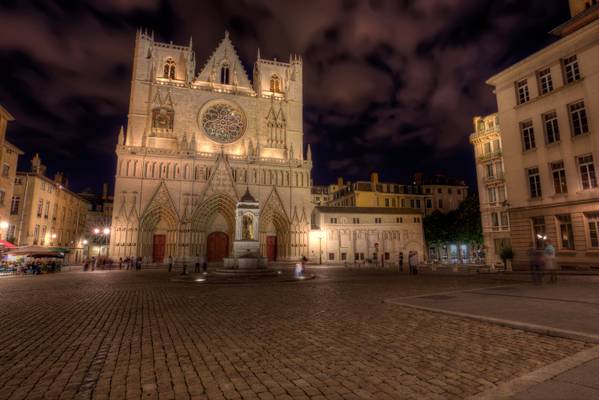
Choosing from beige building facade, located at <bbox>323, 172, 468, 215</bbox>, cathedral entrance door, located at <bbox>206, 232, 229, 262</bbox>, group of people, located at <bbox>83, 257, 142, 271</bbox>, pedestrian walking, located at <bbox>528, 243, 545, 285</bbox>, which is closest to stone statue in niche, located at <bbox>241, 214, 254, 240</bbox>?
group of people, located at <bbox>83, 257, 142, 271</bbox>

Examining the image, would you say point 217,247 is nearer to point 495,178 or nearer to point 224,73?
point 224,73

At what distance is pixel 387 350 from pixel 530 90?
2391 cm

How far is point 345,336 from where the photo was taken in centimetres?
586

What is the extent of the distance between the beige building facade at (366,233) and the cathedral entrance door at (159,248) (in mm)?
20502

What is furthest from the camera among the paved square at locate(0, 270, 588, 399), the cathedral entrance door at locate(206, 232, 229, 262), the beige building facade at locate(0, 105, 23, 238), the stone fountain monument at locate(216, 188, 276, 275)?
the cathedral entrance door at locate(206, 232, 229, 262)

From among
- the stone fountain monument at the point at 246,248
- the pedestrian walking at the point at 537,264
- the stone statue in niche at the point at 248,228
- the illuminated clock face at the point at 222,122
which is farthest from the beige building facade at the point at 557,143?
the illuminated clock face at the point at 222,122

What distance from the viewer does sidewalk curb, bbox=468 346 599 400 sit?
3.28 m

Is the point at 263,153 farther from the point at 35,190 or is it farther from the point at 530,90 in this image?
the point at 530,90

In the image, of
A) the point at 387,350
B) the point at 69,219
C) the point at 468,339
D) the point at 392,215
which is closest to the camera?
the point at 387,350

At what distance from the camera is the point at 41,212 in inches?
1532

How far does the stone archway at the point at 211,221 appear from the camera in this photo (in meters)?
39.5

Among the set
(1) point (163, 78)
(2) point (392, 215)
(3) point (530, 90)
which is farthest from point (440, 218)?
(1) point (163, 78)

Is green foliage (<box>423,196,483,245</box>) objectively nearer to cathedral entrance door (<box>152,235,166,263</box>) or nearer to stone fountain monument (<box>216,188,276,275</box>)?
stone fountain monument (<box>216,188,276,275</box>)

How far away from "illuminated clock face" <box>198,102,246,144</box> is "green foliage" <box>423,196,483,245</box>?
112ft
